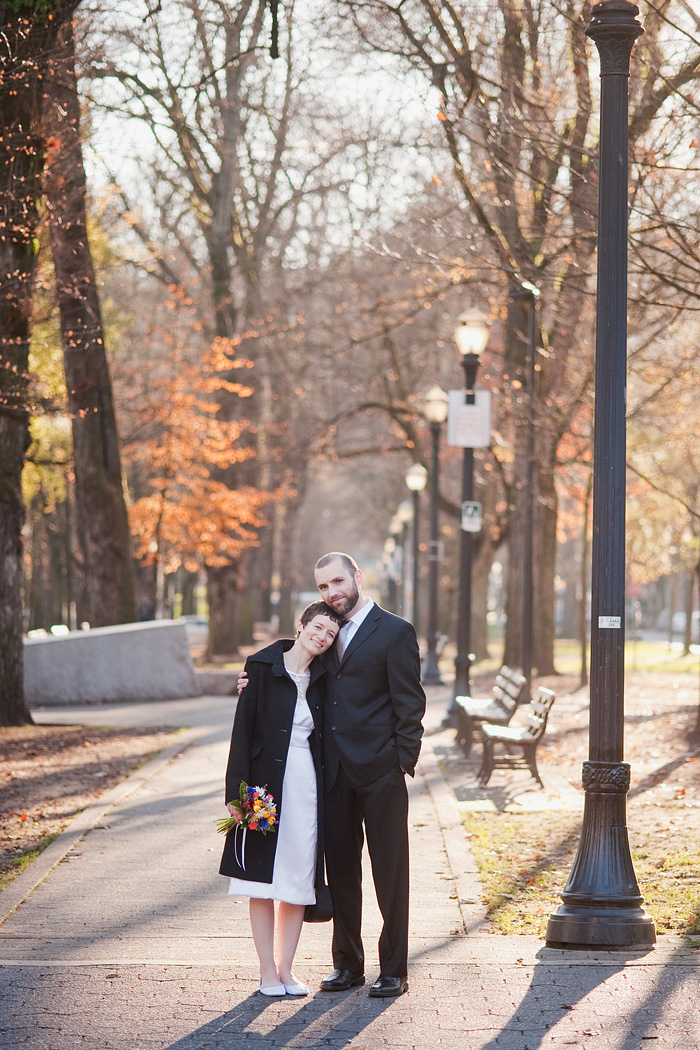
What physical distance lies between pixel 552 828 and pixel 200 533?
20.5 metres

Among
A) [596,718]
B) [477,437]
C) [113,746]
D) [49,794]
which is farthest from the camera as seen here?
[477,437]

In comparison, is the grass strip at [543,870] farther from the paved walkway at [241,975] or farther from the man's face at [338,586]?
the man's face at [338,586]

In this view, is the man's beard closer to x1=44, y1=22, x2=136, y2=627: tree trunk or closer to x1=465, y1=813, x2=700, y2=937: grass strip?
x1=465, y1=813, x2=700, y2=937: grass strip

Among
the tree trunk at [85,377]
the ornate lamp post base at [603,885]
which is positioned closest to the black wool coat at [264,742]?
the ornate lamp post base at [603,885]

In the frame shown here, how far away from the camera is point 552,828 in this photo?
9.62 metres

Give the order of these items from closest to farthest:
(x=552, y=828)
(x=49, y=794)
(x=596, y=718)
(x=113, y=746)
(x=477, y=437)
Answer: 1. (x=596, y=718)
2. (x=552, y=828)
3. (x=49, y=794)
4. (x=113, y=746)
5. (x=477, y=437)

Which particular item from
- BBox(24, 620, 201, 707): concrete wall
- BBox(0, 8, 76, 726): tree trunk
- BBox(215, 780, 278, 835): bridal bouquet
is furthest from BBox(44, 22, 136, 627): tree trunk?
BBox(215, 780, 278, 835): bridal bouquet

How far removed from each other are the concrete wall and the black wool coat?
13.6 metres

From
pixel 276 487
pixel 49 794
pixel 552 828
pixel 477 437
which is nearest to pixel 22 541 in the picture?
pixel 49 794

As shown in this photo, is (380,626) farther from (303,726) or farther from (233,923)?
(233,923)

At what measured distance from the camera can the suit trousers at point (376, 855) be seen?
5.53 meters

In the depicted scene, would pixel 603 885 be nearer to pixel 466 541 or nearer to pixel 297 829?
pixel 297 829

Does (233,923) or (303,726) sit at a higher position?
(303,726)

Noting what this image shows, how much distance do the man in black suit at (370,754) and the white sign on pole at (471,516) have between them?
10.8 metres
